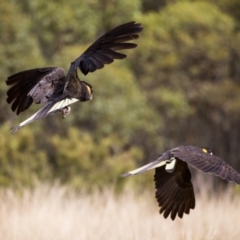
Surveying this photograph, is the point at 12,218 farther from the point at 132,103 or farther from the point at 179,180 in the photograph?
the point at 132,103

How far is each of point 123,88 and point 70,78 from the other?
10.7 meters

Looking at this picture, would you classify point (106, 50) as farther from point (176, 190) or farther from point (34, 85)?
point (176, 190)

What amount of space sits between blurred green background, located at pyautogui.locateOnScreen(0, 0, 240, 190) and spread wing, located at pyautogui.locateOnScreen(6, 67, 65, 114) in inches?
218

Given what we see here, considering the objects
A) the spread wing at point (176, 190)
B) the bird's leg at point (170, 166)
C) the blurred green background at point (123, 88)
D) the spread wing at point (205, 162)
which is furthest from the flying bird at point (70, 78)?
the blurred green background at point (123, 88)

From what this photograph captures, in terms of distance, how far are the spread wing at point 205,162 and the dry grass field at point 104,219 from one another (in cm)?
128

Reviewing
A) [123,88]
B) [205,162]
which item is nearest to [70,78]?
[205,162]

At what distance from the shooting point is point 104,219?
8.23m

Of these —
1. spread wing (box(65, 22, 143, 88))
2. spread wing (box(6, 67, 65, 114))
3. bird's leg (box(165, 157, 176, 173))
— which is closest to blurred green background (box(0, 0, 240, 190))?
bird's leg (box(165, 157, 176, 173))

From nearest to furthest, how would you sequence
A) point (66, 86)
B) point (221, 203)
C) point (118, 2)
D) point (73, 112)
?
point (66, 86) < point (221, 203) < point (73, 112) < point (118, 2)

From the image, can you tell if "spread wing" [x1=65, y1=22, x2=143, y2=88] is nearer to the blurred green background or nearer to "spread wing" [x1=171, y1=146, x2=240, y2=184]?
"spread wing" [x1=171, y1=146, x2=240, y2=184]

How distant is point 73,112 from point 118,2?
283 centimetres

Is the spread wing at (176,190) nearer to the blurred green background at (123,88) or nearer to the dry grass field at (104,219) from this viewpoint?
the dry grass field at (104,219)

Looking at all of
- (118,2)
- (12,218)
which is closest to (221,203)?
(12,218)

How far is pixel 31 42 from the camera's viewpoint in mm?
15914
